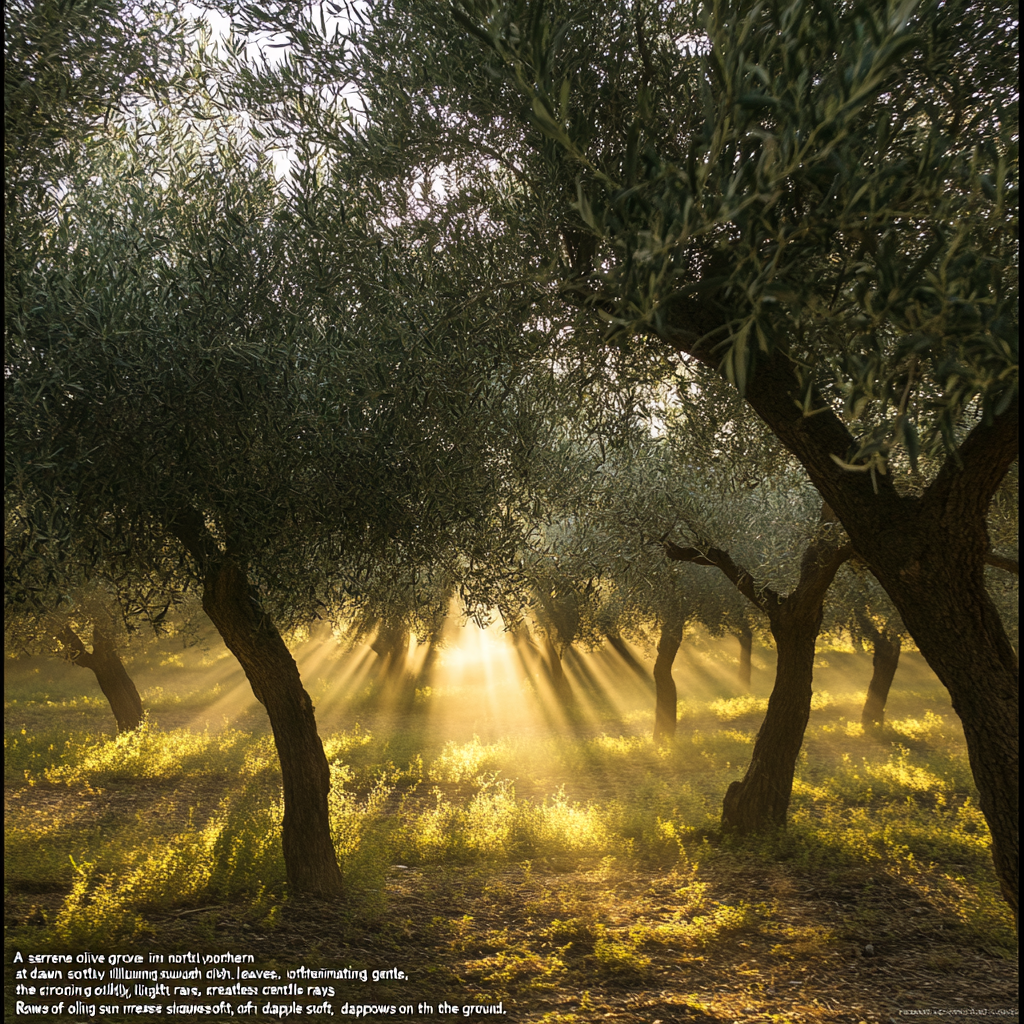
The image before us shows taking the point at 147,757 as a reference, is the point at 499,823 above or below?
above

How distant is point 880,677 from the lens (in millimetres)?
26359

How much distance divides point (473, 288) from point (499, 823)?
11.2 meters

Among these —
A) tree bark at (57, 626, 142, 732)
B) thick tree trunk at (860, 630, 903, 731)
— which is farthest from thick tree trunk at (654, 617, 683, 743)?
tree bark at (57, 626, 142, 732)

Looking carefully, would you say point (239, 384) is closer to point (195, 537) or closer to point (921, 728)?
point (195, 537)

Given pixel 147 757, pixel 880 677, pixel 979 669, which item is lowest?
pixel 147 757

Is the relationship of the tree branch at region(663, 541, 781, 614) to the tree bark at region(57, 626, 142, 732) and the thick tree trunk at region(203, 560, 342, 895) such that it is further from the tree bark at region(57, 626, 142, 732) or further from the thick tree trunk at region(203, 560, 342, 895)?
the tree bark at region(57, 626, 142, 732)

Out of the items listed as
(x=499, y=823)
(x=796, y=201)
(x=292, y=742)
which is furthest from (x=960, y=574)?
(x=499, y=823)

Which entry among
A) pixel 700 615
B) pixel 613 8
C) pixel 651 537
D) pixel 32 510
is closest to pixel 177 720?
pixel 700 615

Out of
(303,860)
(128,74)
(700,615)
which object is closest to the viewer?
(128,74)

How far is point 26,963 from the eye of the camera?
6805 millimetres

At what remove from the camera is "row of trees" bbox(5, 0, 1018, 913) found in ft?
13.2

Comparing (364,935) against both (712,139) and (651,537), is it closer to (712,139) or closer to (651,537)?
(651,537)

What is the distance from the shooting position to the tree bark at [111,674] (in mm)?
21141

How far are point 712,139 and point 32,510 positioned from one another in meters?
5.67
